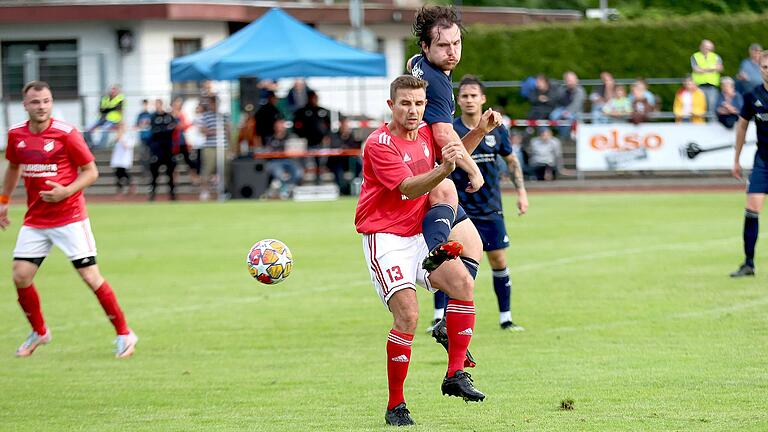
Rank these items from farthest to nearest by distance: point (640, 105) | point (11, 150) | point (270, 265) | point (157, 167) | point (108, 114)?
1. point (108, 114)
2. point (157, 167)
3. point (640, 105)
4. point (11, 150)
5. point (270, 265)

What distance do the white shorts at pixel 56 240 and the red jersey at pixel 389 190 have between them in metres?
3.89

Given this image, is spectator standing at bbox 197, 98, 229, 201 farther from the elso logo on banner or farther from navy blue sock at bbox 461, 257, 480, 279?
navy blue sock at bbox 461, 257, 480, 279

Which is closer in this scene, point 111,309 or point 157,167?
point 111,309

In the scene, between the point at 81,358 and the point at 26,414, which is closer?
the point at 26,414

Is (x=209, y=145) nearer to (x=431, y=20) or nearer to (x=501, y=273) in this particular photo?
(x=501, y=273)

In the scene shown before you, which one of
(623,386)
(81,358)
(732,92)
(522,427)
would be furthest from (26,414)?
(732,92)

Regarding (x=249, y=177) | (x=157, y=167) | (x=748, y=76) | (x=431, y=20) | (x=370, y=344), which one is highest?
(x=431, y=20)

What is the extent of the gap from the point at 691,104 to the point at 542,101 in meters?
3.50

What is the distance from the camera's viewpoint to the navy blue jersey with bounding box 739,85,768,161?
13.0m

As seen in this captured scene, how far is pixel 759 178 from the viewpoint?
524 inches

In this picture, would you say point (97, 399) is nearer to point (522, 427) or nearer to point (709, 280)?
point (522, 427)

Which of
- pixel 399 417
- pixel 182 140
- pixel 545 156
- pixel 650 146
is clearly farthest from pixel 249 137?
pixel 399 417

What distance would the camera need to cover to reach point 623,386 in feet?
27.8

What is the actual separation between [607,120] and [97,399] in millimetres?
21630
